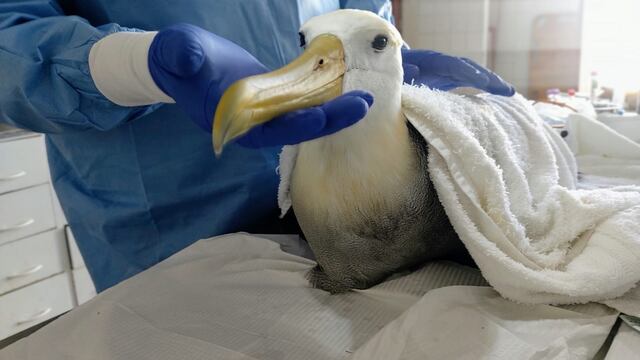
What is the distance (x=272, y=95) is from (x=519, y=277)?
27 cm

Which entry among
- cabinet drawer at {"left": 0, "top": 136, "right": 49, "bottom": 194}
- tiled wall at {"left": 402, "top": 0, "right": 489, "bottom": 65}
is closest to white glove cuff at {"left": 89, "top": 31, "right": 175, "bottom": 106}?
cabinet drawer at {"left": 0, "top": 136, "right": 49, "bottom": 194}

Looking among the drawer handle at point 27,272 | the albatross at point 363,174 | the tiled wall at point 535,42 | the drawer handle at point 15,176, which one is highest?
the albatross at point 363,174

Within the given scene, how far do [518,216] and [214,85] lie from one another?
32cm

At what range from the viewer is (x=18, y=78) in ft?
1.94

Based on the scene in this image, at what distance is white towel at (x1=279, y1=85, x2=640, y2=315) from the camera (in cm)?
52

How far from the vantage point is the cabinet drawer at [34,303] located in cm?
173

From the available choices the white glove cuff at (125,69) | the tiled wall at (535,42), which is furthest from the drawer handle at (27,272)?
the tiled wall at (535,42)

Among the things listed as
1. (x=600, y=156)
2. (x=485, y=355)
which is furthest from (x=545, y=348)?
(x=600, y=156)

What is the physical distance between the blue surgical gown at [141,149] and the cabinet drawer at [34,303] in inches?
44.1

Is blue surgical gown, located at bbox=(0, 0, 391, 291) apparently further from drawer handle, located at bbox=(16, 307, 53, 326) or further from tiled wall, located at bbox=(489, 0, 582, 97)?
tiled wall, located at bbox=(489, 0, 582, 97)

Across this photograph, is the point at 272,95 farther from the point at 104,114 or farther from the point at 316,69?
the point at 104,114

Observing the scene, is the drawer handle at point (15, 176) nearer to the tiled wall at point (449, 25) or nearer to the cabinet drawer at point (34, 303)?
the cabinet drawer at point (34, 303)

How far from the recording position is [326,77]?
0.48 meters

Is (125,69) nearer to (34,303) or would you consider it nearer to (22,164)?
(22,164)
